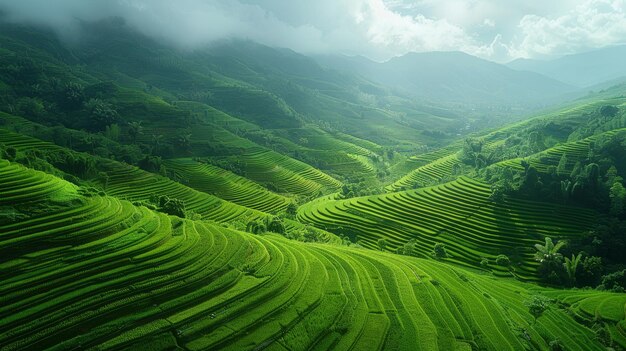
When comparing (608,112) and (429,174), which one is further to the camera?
(608,112)

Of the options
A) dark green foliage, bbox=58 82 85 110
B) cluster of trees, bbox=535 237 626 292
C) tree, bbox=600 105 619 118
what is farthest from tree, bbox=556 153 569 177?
dark green foliage, bbox=58 82 85 110

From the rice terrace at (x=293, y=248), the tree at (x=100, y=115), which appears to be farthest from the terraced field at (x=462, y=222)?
the tree at (x=100, y=115)

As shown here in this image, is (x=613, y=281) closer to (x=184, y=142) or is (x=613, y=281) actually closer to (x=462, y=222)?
(x=462, y=222)

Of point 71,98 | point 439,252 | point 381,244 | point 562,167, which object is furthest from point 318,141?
point 439,252

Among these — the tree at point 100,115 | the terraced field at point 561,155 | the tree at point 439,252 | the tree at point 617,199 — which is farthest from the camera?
the tree at point 100,115

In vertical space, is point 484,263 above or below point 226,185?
below

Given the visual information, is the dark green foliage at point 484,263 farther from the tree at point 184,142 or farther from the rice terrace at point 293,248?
the tree at point 184,142

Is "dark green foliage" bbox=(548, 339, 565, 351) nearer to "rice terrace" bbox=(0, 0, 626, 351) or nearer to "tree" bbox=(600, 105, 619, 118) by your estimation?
"rice terrace" bbox=(0, 0, 626, 351)

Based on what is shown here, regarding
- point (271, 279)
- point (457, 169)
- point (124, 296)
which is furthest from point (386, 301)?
point (457, 169)
